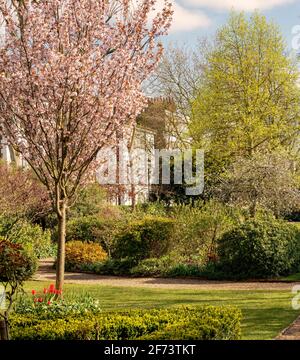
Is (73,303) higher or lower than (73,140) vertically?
lower

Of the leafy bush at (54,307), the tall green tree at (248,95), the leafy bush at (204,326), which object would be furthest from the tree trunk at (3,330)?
the tall green tree at (248,95)

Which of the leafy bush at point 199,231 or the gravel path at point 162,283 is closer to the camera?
the gravel path at point 162,283

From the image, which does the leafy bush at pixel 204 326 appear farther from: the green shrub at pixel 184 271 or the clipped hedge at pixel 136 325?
the green shrub at pixel 184 271

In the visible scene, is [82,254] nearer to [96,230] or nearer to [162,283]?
[96,230]

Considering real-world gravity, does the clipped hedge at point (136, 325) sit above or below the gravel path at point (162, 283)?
above

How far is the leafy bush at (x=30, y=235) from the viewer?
57.2 ft

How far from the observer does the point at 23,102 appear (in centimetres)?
869

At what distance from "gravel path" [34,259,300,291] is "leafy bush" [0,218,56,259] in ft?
5.15

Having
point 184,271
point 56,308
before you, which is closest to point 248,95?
point 184,271

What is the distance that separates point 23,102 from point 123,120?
1500mm

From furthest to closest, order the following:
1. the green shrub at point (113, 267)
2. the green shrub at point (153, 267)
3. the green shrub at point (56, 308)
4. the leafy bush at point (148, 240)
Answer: the leafy bush at point (148, 240), the green shrub at point (113, 267), the green shrub at point (153, 267), the green shrub at point (56, 308)

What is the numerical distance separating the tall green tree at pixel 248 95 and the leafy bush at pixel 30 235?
1012 centimetres

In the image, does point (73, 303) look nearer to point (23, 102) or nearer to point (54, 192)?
point (54, 192)

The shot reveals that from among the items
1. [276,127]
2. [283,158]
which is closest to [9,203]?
[283,158]
